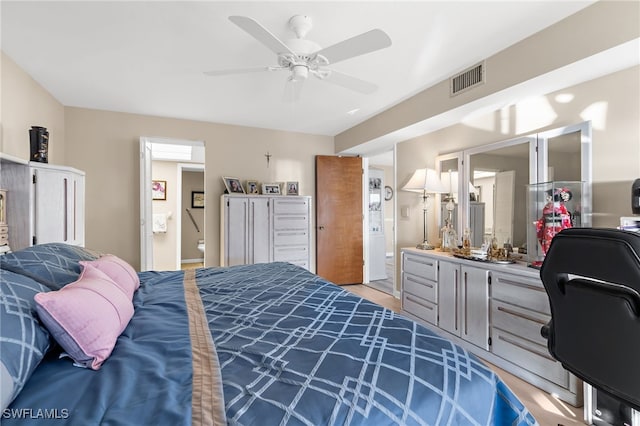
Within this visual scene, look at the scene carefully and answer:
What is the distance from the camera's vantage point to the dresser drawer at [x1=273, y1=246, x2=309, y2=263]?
427 cm

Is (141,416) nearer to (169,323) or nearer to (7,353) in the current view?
(7,353)

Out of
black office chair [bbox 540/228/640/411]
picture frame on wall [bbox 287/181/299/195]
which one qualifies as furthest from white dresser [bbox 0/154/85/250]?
black office chair [bbox 540/228/640/411]

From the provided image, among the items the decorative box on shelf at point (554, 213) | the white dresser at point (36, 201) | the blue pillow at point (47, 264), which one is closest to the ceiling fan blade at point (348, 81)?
the decorative box on shelf at point (554, 213)

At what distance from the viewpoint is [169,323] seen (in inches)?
51.6

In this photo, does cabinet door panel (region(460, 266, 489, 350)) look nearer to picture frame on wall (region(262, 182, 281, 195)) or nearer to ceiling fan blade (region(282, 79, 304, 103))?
ceiling fan blade (region(282, 79, 304, 103))

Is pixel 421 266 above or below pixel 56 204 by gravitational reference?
below

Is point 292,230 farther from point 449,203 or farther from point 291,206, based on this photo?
point 449,203

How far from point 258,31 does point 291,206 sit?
289cm

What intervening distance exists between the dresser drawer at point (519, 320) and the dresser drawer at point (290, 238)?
2.64m

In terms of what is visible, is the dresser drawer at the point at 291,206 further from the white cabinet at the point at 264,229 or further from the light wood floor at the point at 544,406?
the light wood floor at the point at 544,406

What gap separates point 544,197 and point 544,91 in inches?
33.9

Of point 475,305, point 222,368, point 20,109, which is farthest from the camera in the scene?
point 20,109

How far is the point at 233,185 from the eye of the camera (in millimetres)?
4363

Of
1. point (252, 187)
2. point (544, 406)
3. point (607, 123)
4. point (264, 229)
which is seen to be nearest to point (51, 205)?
point (264, 229)
